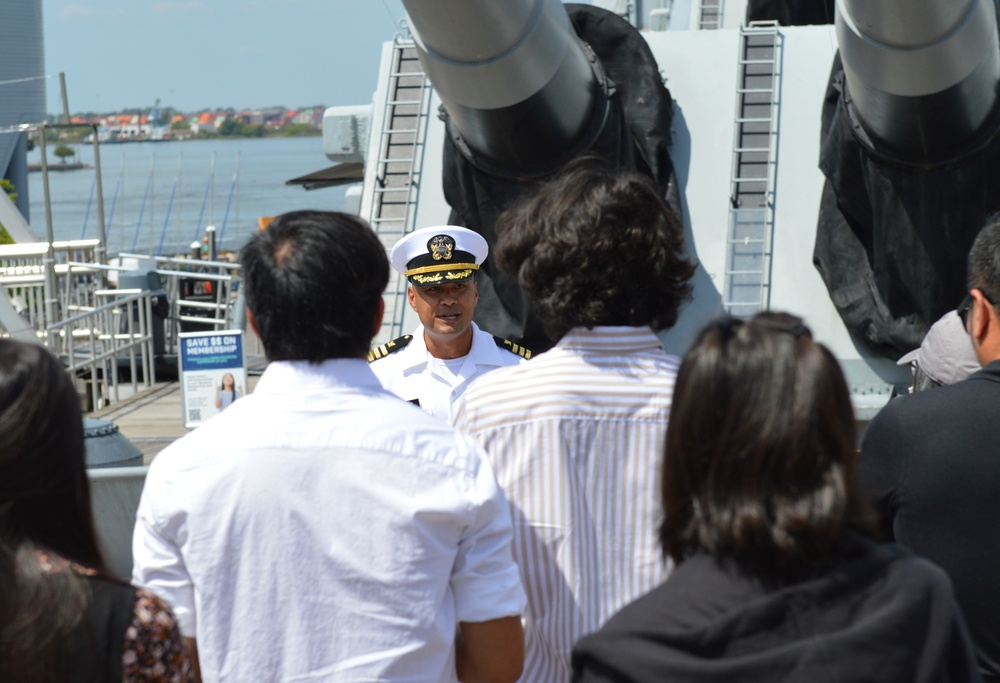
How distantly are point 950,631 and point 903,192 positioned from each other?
10.3ft

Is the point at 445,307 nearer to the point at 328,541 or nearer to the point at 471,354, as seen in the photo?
the point at 471,354

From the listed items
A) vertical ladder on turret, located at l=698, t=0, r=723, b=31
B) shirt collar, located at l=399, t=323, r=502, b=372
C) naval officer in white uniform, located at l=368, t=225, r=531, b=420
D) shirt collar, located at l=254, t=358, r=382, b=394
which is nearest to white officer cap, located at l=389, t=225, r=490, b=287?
naval officer in white uniform, located at l=368, t=225, r=531, b=420

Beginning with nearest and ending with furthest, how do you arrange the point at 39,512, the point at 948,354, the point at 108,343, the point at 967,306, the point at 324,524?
1. the point at 39,512
2. the point at 324,524
3. the point at 967,306
4. the point at 948,354
5. the point at 108,343

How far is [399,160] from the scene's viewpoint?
5.74 metres

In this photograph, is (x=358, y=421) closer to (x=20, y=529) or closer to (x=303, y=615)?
(x=303, y=615)

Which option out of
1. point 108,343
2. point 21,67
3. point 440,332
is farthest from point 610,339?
point 21,67

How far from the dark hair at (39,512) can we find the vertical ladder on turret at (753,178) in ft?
12.4

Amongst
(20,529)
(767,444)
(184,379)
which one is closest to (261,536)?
(20,529)

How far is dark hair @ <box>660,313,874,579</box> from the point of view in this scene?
1463 mm

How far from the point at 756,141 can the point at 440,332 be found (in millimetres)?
2356

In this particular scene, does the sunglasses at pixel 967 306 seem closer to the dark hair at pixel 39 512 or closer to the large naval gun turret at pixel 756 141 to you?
the large naval gun turret at pixel 756 141

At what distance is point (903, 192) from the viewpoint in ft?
14.3

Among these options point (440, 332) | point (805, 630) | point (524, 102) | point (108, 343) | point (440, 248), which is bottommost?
point (108, 343)

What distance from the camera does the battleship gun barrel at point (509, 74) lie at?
12.4 ft
